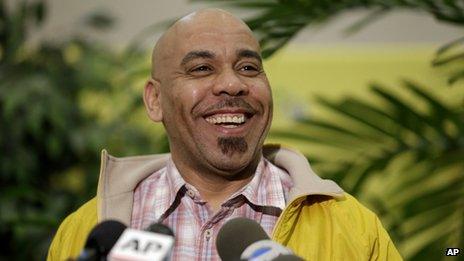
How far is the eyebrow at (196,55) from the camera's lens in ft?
3.25

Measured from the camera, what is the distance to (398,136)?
1.45 m

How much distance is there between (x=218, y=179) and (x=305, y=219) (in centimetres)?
11

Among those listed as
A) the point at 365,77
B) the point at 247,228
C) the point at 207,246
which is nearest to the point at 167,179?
the point at 207,246

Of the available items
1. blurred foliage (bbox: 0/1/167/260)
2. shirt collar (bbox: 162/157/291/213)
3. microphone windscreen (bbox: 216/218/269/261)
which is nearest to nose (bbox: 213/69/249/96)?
shirt collar (bbox: 162/157/291/213)

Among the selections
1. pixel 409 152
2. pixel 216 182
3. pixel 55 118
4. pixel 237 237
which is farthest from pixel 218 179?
pixel 55 118

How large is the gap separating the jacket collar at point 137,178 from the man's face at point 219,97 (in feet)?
0.21

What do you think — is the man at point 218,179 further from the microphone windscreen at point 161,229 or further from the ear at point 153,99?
the microphone windscreen at point 161,229

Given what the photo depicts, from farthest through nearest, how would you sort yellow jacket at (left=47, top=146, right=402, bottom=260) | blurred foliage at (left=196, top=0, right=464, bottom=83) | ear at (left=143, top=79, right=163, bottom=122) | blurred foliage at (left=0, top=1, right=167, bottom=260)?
blurred foliage at (left=0, top=1, right=167, bottom=260) → blurred foliage at (left=196, top=0, right=464, bottom=83) → ear at (left=143, top=79, right=163, bottom=122) → yellow jacket at (left=47, top=146, right=402, bottom=260)

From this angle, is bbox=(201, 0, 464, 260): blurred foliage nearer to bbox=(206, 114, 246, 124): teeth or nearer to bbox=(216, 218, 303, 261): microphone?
bbox=(206, 114, 246, 124): teeth

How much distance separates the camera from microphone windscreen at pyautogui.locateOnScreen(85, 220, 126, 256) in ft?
2.25

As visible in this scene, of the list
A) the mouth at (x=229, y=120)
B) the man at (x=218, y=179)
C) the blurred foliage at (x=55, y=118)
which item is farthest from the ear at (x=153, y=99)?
the blurred foliage at (x=55, y=118)

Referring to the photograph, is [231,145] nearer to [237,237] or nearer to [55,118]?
[237,237]

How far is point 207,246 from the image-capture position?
100cm

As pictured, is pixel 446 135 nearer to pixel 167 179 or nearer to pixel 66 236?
pixel 167 179
